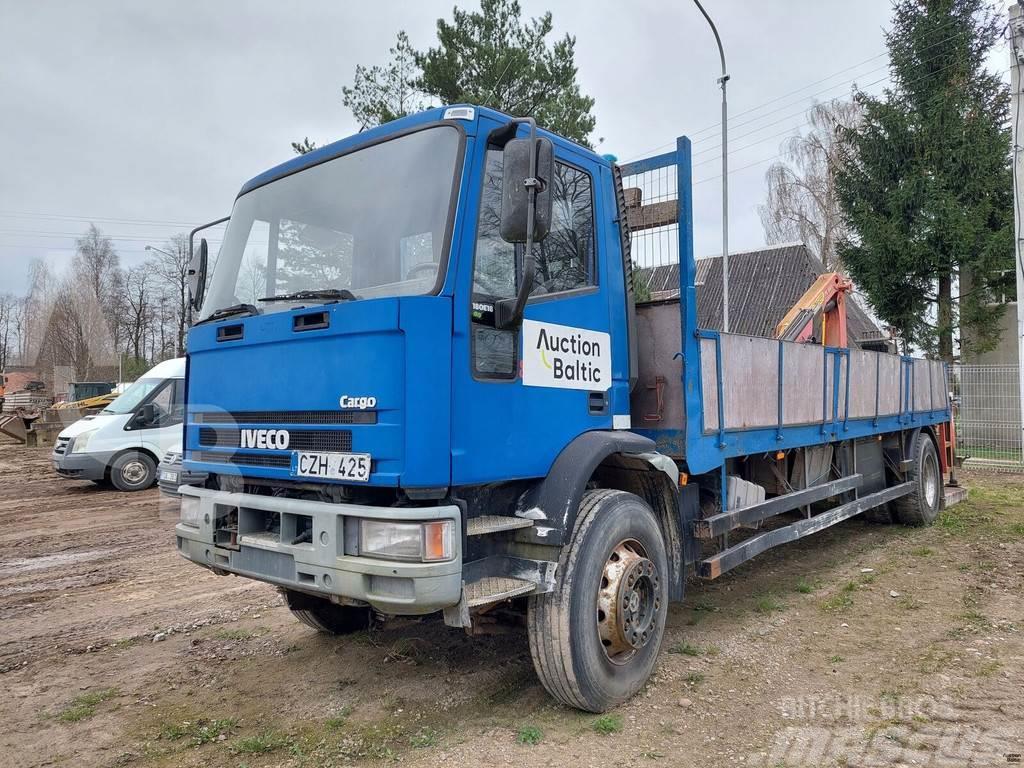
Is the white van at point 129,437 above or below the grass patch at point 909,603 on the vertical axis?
above

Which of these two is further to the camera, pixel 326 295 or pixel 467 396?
pixel 326 295

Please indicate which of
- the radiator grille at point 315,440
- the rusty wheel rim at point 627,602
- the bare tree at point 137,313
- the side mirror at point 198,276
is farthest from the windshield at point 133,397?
the bare tree at point 137,313

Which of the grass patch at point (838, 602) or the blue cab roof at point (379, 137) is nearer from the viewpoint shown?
the blue cab roof at point (379, 137)

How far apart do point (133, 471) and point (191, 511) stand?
31.9 ft

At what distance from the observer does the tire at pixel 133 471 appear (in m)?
12.2

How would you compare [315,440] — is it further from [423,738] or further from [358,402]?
[423,738]

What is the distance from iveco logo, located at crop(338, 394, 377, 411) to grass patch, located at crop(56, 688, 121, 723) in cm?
229

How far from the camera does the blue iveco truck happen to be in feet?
10.0

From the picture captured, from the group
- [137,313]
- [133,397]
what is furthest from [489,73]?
[137,313]

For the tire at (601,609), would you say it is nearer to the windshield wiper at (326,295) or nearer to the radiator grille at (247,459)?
the radiator grille at (247,459)

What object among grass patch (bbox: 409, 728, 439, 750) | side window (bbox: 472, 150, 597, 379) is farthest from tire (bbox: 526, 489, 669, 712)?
side window (bbox: 472, 150, 597, 379)

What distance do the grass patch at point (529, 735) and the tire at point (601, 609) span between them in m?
0.20

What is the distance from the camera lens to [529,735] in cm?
338

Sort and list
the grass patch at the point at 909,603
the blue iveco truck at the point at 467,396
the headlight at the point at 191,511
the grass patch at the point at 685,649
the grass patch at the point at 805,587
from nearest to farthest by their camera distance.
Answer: the blue iveco truck at the point at 467,396 → the headlight at the point at 191,511 → the grass patch at the point at 685,649 → the grass patch at the point at 909,603 → the grass patch at the point at 805,587
